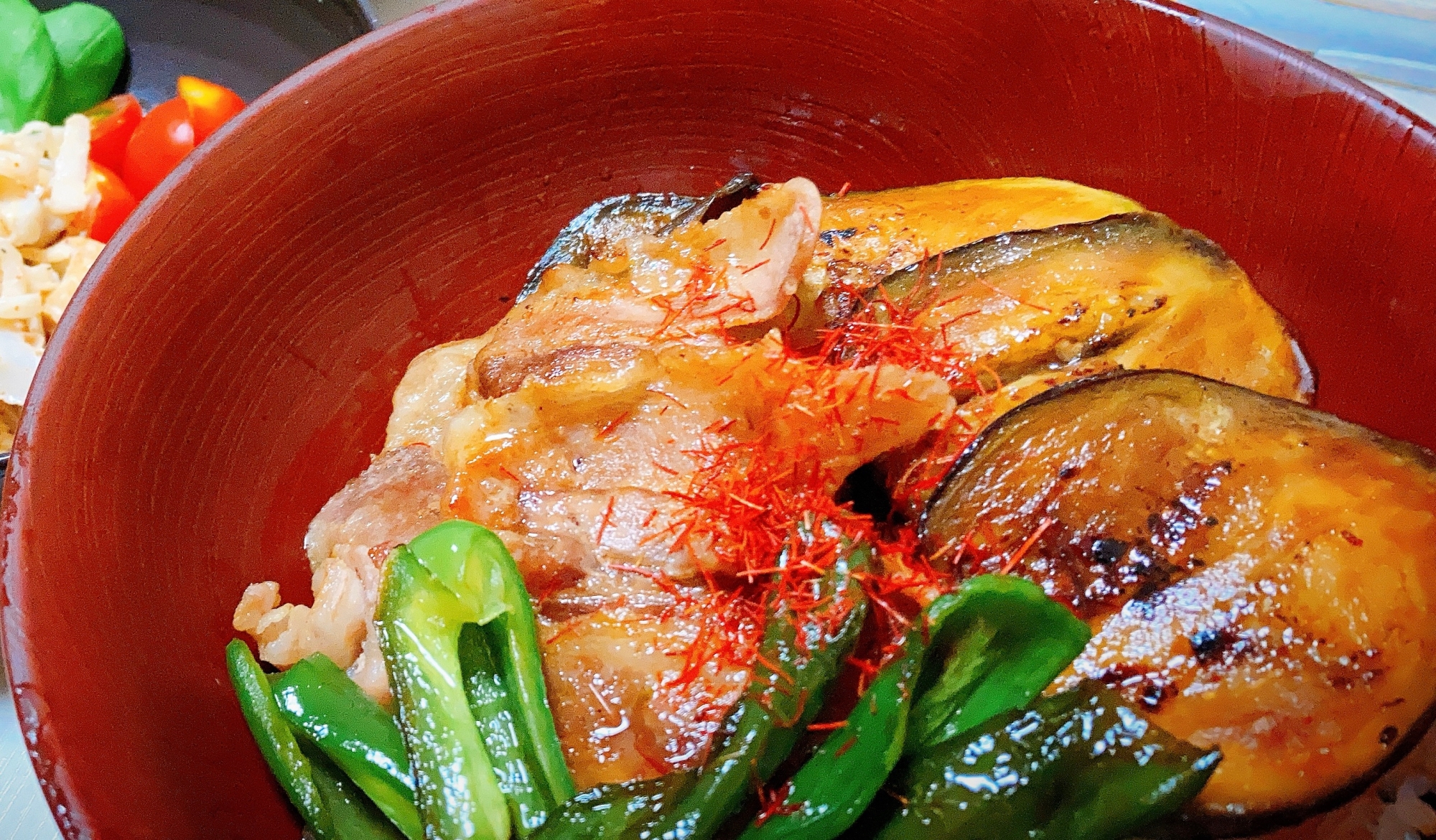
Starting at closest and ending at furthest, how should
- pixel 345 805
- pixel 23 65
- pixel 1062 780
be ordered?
pixel 1062 780 < pixel 345 805 < pixel 23 65

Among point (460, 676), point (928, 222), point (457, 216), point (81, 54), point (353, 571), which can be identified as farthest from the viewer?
point (81, 54)

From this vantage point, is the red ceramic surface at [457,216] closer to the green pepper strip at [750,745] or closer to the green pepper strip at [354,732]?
the green pepper strip at [354,732]

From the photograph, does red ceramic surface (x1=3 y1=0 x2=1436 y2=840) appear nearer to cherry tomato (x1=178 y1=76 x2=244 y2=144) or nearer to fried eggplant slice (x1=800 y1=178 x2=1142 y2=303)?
fried eggplant slice (x1=800 y1=178 x2=1142 y2=303)

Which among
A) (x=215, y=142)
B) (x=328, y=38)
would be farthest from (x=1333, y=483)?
(x=328, y=38)

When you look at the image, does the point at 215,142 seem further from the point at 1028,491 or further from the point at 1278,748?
the point at 1278,748

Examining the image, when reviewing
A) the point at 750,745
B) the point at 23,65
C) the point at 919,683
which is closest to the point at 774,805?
the point at 750,745

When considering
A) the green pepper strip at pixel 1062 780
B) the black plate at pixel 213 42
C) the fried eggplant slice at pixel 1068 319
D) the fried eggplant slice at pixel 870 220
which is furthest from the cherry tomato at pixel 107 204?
the green pepper strip at pixel 1062 780

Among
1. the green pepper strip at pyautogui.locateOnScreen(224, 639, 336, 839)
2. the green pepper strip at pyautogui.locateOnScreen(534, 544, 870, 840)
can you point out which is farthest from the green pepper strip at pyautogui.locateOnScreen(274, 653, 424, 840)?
the green pepper strip at pyautogui.locateOnScreen(534, 544, 870, 840)

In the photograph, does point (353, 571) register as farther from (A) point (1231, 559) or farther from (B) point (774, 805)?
(A) point (1231, 559)
